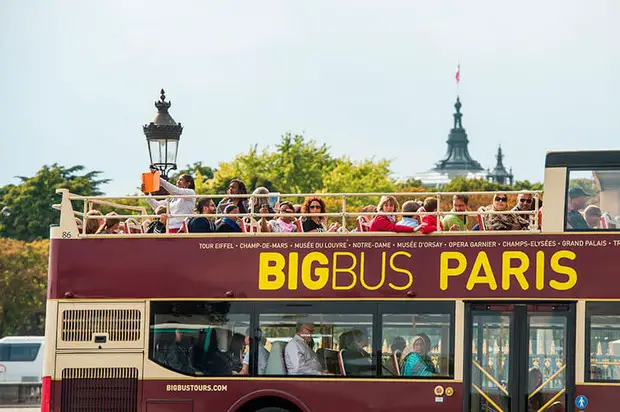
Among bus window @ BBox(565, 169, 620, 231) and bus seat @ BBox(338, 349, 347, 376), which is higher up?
bus window @ BBox(565, 169, 620, 231)

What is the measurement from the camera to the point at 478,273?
21.0 meters

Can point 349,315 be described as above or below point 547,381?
above

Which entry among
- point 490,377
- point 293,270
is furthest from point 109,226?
point 490,377

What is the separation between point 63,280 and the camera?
2197 centimetres

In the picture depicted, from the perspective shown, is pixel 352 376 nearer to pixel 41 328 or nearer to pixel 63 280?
pixel 63 280

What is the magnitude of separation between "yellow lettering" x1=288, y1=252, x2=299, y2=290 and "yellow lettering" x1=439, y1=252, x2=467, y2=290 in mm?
2010

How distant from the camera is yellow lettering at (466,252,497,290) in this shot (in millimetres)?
20953

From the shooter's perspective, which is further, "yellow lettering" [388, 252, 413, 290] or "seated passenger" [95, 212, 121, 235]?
"seated passenger" [95, 212, 121, 235]

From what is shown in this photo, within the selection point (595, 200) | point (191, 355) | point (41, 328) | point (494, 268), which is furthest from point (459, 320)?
point (41, 328)

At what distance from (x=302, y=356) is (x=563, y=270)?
3793mm

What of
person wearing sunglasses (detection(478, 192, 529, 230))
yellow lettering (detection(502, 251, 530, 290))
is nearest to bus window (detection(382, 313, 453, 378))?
yellow lettering (detection(502, 251, 530, 290))

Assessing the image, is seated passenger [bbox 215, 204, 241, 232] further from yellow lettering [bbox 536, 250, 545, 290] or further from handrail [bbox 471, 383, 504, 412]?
yellow lettering [bbox 536, 250, 545, 290]

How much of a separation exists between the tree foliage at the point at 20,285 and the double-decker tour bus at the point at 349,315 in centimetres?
4850

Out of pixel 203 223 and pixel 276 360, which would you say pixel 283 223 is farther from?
pixel 276 360
